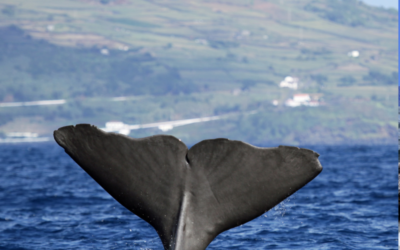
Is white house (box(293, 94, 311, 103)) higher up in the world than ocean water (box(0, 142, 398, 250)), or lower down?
lower down

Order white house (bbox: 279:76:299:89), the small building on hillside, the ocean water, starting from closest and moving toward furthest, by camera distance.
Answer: the ocean water → the small building on hillside → white house (bbox: 279:76:299:89)

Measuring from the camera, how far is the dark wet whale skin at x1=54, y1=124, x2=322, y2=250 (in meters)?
5.86

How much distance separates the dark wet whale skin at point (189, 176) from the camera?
5.86 metres

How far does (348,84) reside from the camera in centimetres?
19050

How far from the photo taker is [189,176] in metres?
6.09

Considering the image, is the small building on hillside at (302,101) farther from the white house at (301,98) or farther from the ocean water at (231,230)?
the ocean water at (231,230)

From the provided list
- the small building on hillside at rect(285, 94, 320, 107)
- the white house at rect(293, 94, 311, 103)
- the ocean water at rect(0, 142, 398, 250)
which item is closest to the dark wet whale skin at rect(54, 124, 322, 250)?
the ocean water at rect(0, 142, 398, 250)

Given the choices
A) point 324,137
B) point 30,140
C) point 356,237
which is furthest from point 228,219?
point 324,137

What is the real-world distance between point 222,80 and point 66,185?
166950mm

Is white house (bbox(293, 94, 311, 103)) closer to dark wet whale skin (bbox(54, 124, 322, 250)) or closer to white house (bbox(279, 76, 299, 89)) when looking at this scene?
white house (bbox(279, 76, 299, 89))

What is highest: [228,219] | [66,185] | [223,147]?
[223,147]

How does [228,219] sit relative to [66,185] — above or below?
above

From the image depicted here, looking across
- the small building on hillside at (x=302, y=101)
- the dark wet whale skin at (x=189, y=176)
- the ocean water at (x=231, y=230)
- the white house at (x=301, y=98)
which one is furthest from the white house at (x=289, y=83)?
the dark wet whale skin at (x=189, y=176)

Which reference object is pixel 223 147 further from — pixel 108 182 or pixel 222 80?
pixel 222 80
